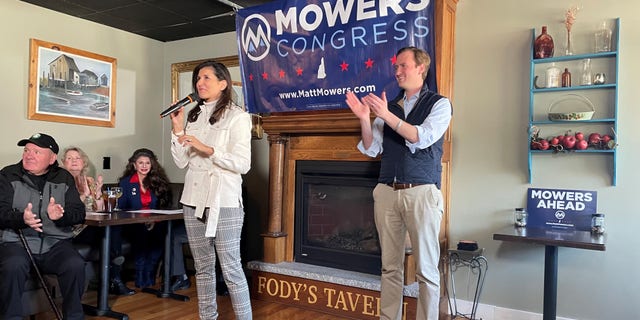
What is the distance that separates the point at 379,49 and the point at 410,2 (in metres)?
0.33

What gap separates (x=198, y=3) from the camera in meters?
3.74

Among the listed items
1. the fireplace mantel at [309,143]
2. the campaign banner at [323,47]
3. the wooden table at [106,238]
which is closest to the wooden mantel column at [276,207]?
the fireplace mantel at [309,143]

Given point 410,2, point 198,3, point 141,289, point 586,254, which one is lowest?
point 141,289

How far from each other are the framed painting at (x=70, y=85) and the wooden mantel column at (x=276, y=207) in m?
1.83

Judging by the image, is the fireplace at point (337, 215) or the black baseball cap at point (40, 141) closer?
the black baseball cap at point (40, 141)

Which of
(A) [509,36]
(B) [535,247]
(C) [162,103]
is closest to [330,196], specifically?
(B) [535,247]

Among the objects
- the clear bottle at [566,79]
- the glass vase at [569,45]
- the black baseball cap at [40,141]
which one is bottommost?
the black baseball cap at [40,141]

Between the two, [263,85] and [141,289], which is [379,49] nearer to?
[263,85]

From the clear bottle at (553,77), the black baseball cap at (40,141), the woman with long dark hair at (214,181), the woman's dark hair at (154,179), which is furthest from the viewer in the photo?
the woman's dark hair at (154,179)

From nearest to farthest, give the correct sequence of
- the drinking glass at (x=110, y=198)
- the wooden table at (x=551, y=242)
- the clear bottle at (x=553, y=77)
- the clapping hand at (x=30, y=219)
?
the wooden table at (x=551, y=242)
the clapping hand at (x=30, y=219)
the clear bottle at (x=553, y=77)
the drinking glass at (x=110, y=198)

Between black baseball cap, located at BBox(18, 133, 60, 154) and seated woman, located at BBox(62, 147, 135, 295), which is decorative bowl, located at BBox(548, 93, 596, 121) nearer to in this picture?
black baseball cap, located at BBox(18, 133, 60, 154)

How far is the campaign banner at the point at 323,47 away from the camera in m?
2.95

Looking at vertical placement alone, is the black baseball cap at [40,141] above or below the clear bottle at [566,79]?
below

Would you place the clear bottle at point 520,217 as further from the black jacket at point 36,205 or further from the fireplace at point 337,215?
the black jacket at point 36,205
